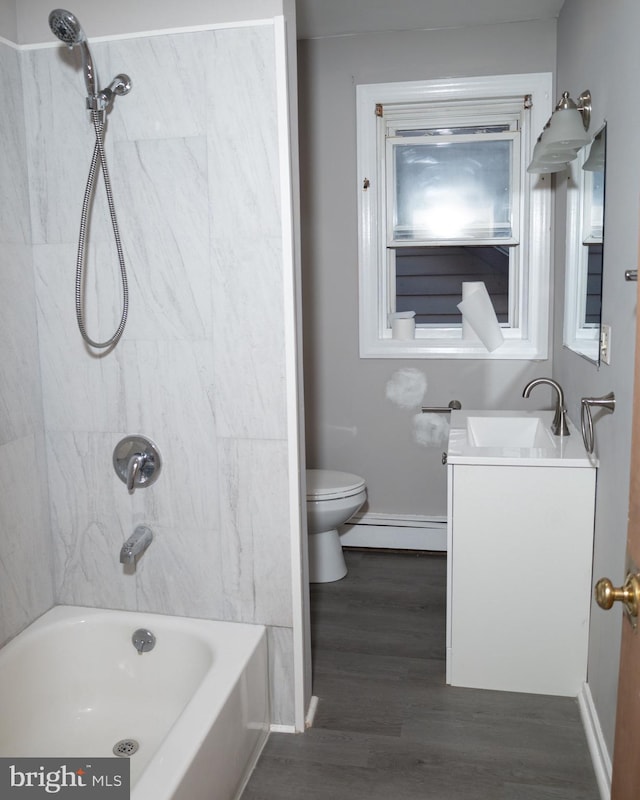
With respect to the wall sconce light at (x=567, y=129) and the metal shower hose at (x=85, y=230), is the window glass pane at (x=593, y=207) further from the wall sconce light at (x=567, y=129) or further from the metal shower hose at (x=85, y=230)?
Answer: the metal shower hose at (x=85, y=230)

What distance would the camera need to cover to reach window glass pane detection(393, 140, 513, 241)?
3555 millimetres

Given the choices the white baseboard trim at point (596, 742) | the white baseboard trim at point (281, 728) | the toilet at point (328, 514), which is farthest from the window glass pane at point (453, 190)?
the white baseboard trim at point (281, 728)

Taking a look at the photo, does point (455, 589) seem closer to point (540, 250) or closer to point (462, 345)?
point (462, 345)

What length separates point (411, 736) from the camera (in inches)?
89.5

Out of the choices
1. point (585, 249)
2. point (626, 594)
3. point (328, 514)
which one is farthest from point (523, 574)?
point (626, 594)

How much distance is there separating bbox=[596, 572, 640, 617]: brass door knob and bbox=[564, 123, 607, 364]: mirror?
52.6 inches

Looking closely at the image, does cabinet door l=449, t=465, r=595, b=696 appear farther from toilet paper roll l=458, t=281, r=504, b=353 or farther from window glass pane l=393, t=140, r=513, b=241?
window glass pane l=393, t=140, r=513, b=241

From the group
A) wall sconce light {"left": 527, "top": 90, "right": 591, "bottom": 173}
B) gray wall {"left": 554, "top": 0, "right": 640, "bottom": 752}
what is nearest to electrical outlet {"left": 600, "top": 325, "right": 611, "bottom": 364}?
gray wall {"left": 554, "top": 0, "right": 640, "bottom": 752}

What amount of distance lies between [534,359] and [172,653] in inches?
86.0

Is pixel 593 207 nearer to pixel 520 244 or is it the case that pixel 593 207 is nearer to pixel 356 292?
pixel 520 244

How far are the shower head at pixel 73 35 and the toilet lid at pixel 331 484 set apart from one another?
73.3 inches

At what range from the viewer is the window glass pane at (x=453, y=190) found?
355cm

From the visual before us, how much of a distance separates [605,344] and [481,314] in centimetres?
131

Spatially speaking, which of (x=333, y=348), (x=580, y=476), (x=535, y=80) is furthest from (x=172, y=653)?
(x=535, y=80)
